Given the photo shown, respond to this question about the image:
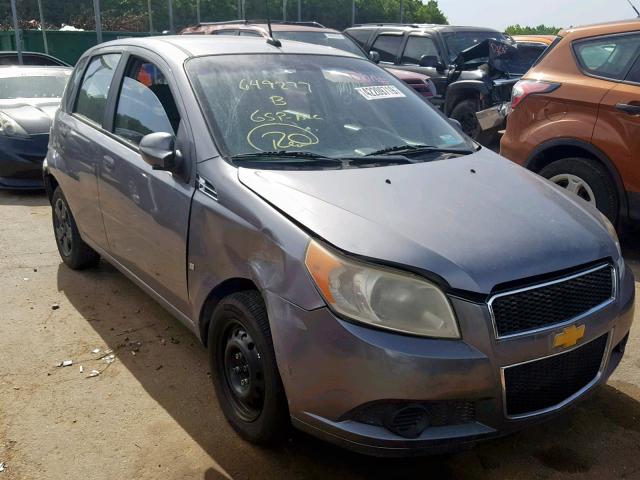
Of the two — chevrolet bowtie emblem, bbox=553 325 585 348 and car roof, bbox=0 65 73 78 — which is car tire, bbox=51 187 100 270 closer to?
chevrolet bowtie emblem, bbox=553 325 585 348

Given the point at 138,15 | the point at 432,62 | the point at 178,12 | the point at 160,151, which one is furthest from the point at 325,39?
the point at 138,15

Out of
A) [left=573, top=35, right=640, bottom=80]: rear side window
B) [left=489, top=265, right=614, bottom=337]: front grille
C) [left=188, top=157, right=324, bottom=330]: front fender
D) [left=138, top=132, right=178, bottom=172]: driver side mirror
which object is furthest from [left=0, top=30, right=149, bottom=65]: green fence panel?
[left=489, top=265, right=614, bottom=337]: front grille

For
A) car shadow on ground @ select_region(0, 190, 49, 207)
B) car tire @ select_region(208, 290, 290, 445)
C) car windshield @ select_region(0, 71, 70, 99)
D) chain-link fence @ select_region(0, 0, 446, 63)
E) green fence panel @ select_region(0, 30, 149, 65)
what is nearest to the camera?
car tire @ select_region(208, 290, 290, 445)

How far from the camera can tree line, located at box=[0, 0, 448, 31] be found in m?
23.5

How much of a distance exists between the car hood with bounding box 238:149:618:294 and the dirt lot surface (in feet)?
2.84

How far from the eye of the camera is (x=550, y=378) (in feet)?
8.14

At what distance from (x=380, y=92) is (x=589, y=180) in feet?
7.66

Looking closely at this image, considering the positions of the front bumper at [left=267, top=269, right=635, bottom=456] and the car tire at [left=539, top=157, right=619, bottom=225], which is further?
the car tire at [left=539, top=157, right=619, bottom=225]

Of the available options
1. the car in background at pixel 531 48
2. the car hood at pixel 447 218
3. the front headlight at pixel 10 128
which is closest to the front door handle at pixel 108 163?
the car hood at pixel 447 218

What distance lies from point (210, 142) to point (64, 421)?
1.48 m

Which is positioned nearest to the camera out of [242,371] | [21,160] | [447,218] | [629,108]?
[447,218]

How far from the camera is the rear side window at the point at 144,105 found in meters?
3.38

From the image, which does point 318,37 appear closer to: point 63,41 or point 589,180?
point 589,180

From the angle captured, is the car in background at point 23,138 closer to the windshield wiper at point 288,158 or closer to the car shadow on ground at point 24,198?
the car shadow on ground at point 24,198
